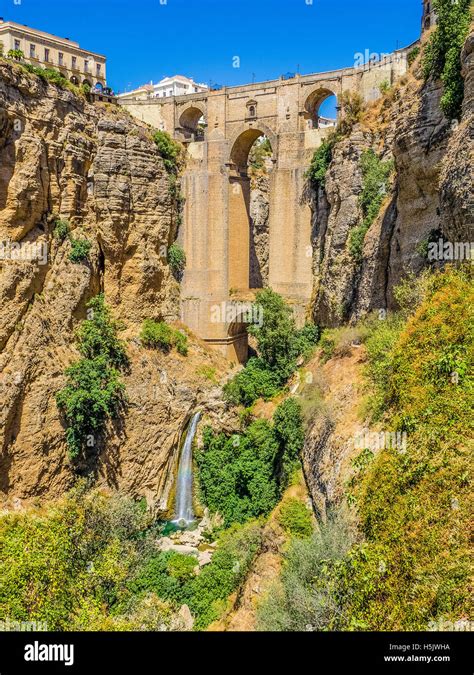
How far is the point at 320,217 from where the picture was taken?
25.9 metres

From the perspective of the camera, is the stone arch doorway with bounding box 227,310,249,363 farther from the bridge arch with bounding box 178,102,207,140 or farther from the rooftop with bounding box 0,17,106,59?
the rooftop with bounding box 0,17,106,59

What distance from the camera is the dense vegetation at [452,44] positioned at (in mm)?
13227

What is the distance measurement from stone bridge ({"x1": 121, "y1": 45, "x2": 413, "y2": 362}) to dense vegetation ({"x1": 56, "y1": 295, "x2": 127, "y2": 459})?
216 inches

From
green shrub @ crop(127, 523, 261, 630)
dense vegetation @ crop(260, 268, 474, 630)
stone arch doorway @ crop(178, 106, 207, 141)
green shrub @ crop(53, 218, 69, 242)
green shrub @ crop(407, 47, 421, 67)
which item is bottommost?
green shrub @ crop(127, 523, 261, 630)

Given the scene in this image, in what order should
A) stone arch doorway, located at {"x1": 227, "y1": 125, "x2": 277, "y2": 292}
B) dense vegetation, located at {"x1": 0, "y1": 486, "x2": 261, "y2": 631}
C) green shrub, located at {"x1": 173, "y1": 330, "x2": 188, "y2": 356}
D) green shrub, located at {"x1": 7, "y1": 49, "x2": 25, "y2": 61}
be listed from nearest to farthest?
1. dense vegetation, located at {"x1": 0, "y1": 486, "x2": 261, "y2": 631}
2. green shrub, located at {"x1": 7, "y1": 49, "x2": 25, "y2": 61}
3. green shrub, located at {"x1": 173, "y1": 330, "x2": 188, "y2": 356}
4. stone arch doorway, located at {"x1": 227, "y1": 125, "x2": 277, "y2": 292}

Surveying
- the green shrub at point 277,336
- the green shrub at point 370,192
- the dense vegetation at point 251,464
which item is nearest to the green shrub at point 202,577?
the dense vegetation at point 251,464

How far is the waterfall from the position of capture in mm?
24031

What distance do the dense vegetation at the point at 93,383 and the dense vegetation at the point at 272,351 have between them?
16.5 ft

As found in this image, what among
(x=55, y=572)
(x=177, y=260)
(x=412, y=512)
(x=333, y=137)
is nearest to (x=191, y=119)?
(x=177, y=260)

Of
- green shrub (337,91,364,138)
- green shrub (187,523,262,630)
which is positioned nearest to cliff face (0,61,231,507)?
green shrub (187,523,262,630)

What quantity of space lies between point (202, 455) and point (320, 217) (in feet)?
38.1

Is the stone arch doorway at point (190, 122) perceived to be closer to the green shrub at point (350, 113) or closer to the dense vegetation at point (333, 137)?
the dense vegetation at point (333, 137)

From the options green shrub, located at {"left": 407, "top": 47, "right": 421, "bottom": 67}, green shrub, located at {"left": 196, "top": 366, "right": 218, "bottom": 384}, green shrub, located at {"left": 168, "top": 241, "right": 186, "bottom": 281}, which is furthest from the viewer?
green shrub, located at {"left": 168, "top": 241, "right": 186, "bottom": 281}

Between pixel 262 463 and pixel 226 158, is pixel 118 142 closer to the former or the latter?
pixel 226 158
